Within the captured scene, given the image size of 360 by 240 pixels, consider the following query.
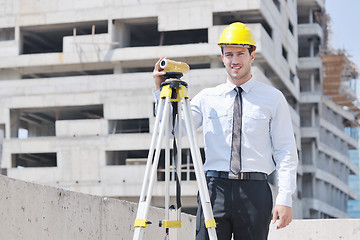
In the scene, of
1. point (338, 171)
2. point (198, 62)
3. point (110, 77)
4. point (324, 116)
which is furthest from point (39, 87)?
point (338, 171)

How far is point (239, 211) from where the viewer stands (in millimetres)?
4457

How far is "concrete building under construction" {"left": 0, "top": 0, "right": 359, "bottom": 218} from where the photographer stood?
4347cm

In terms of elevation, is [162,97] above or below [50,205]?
above

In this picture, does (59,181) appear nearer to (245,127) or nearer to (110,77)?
(110,77)

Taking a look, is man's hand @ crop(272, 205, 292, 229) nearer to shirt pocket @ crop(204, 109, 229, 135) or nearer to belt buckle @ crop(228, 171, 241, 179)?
belt buckle @ crop(228, 171, 241, 179)

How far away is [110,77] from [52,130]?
9.95 metres

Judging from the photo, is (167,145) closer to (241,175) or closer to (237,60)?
(241,175)

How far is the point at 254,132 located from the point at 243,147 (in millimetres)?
119

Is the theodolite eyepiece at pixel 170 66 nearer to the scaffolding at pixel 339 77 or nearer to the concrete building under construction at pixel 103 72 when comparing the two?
the concrete building under construction at pixel 103 72

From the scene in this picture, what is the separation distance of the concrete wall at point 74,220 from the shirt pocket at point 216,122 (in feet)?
5.14

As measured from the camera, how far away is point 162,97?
4527 millimetres

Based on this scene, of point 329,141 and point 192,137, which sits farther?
point 329,141

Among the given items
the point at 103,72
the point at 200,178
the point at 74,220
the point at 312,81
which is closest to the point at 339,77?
the point at 312,81

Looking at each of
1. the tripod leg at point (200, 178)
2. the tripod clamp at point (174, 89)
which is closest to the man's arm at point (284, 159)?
the tripod leg at point (200, 178)
